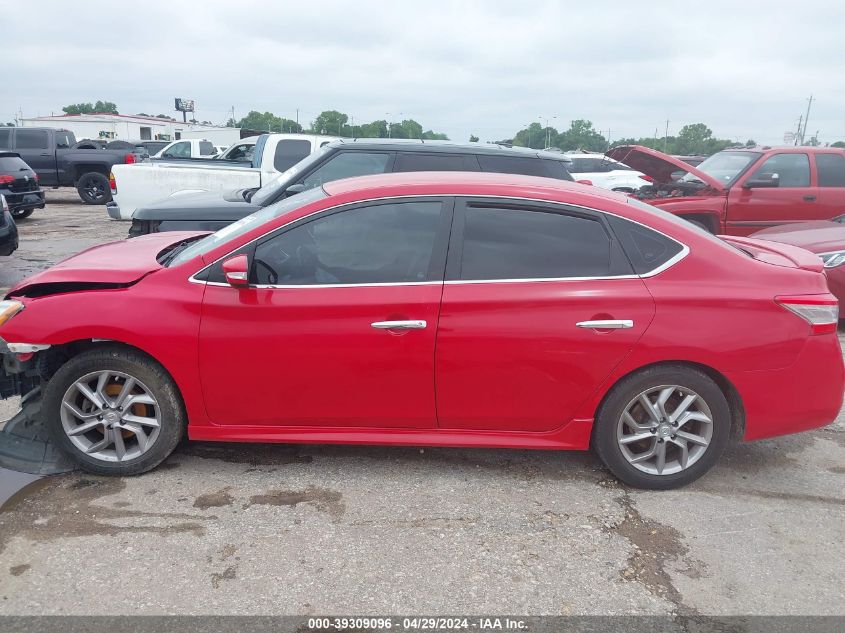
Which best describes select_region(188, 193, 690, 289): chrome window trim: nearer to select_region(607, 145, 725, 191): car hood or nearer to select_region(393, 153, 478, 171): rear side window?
select_region(393, 153, 478, 171): rear side window

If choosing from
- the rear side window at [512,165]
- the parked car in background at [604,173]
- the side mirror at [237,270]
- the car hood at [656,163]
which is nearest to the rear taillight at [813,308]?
the side mirror at [237,270]

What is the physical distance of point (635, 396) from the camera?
3555mm

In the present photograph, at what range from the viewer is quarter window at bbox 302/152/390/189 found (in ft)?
22.3

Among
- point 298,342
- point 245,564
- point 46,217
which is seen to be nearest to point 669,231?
point 298,342

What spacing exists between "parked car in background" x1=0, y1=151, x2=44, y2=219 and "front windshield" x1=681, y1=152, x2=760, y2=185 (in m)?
12.2

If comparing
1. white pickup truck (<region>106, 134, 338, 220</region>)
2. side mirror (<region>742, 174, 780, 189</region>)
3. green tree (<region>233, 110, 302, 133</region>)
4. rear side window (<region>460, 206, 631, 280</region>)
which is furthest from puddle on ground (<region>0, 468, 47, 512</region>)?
green tree (<region>233, 110, 302, 133</region>)

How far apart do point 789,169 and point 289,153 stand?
7.48 metres

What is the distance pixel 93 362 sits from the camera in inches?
139

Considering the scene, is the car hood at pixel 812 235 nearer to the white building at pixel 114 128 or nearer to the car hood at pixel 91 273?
the car hood at pixel 91 273

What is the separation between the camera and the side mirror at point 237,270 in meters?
3.42

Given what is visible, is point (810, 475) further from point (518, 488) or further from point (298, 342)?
point (298, 342)

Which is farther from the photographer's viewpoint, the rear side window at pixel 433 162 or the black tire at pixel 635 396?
the rear side window at pixel 433 162

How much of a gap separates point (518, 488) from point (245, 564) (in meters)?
1.49

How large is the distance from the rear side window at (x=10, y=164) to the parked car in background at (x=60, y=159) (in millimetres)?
4487
